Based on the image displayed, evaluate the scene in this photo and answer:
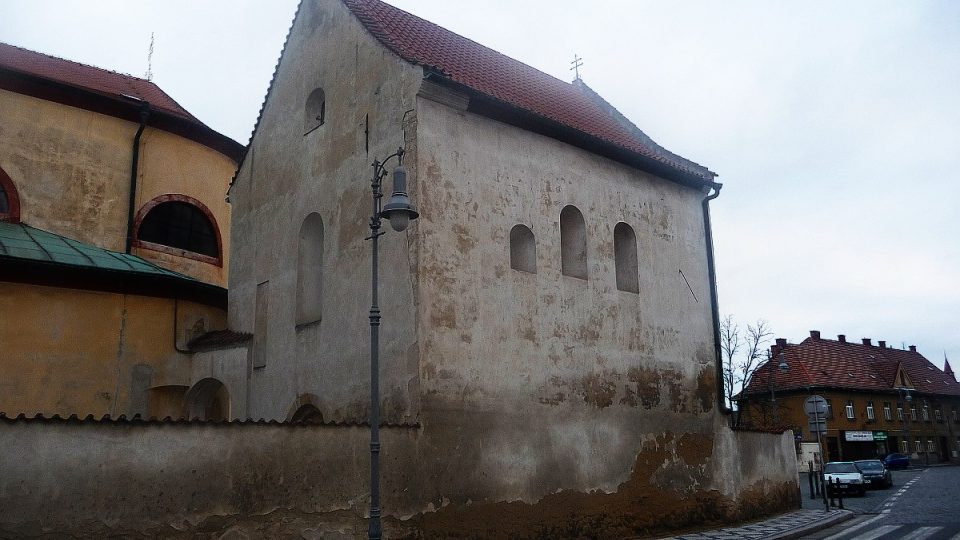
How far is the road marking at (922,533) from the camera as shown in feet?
46.1

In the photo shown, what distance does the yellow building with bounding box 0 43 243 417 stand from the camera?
14.3 m

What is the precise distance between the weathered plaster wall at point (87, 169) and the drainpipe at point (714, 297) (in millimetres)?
12166

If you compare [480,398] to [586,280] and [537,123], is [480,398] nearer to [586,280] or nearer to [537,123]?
[586,280]

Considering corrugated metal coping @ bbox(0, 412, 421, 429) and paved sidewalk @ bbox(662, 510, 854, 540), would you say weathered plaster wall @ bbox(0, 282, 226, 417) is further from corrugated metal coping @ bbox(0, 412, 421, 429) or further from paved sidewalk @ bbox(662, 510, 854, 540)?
paved sidewalk @ bbox(662, 510, 854, 540)

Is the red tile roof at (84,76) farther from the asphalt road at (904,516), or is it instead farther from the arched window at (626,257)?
the asphalt road at (904,516)

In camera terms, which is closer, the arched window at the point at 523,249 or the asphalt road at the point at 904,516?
the arched window at the point at 523,249

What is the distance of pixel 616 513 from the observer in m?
14.2

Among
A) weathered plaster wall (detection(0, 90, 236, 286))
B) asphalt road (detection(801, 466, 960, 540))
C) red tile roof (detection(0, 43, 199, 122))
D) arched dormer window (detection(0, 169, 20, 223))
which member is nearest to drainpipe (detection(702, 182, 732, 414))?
asphalt road (detection(801, 466, 960, 540))

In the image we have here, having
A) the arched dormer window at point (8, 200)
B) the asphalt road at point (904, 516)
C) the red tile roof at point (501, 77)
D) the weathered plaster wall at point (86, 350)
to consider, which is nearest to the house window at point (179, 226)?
the arched dormer window at point (8, 200)

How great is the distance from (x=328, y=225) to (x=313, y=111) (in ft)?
9.28

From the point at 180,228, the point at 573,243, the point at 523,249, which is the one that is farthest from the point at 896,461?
the point at 180,228

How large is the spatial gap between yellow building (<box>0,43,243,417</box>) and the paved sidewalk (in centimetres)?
1032

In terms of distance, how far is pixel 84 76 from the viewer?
777 inches

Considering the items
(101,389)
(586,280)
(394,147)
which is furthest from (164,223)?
(586,280)
